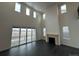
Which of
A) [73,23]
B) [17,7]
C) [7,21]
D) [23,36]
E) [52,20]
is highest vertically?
[17,7]

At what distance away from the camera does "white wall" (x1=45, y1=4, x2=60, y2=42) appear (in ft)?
24.1

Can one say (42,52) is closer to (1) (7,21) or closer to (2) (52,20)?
(1) (7,21)

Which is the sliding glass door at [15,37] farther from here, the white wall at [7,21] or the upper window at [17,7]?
the upper window at [17,7]

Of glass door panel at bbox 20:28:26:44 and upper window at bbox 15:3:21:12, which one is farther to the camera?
glass door panel at bbox 20:28:26:44

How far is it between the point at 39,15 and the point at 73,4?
16.9 ft

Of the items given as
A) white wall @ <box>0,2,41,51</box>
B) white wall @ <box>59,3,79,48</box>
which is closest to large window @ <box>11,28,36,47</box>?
white wall @ <box>0,2,41,51</box>

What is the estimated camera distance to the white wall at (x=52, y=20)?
7340 millimetres

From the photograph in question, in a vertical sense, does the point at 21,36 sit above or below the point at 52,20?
below

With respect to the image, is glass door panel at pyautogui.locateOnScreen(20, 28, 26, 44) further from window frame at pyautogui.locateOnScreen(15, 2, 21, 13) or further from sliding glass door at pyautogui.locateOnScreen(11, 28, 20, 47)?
window frame at pyautogui.locateOnScreen(15, 2, 21, 13)

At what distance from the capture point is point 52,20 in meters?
7.77

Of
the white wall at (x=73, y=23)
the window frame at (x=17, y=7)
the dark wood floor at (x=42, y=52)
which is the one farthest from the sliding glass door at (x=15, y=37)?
the white wall at (x=73, y=23)

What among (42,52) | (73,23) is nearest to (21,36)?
(42,52)

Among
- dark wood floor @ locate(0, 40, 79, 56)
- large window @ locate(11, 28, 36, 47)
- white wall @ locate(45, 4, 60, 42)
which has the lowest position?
dark wood floor @ locate(0, 40, 79, 56)

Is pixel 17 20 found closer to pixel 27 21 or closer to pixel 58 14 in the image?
pixel 27 21
